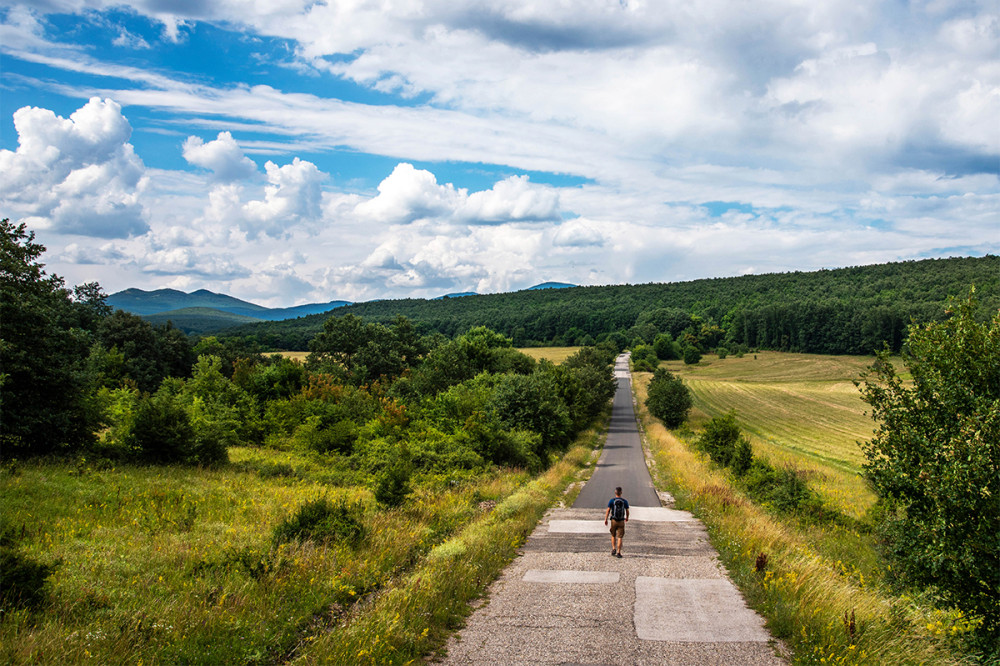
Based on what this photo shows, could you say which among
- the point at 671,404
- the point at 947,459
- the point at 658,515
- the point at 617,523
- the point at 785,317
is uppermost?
the point at 785,317

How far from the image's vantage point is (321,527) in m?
11.9

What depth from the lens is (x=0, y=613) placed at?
7.30 metres

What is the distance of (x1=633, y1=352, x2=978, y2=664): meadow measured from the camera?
845 cm

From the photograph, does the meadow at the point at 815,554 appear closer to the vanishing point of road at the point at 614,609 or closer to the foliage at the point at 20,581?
the vanishing point of road at the point at 614,609

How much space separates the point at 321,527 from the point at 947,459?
41.8 feet

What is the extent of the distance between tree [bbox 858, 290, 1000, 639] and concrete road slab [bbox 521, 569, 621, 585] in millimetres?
5989

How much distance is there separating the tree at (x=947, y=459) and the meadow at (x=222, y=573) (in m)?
8.57

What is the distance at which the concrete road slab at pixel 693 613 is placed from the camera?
8728 mm

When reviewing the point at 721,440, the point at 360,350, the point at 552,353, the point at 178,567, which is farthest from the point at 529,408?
the point at 552,353

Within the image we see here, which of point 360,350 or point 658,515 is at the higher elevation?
point 360,350

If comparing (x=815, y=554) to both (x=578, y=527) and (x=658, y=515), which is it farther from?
(x=578, y=527)

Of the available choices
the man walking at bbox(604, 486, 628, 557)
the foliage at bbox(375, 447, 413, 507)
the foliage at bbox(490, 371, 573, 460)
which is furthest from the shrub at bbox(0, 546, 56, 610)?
the foliage at bbox(490, 371, 573, 460)

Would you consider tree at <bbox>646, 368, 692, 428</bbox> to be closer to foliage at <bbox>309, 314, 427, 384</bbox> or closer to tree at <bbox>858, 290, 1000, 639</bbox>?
foliage at <bbox>309, 314, 427, 384</bbox>

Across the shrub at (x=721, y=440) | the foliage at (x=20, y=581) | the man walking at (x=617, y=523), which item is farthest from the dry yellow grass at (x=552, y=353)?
the foliage at (x=20, y=581)
